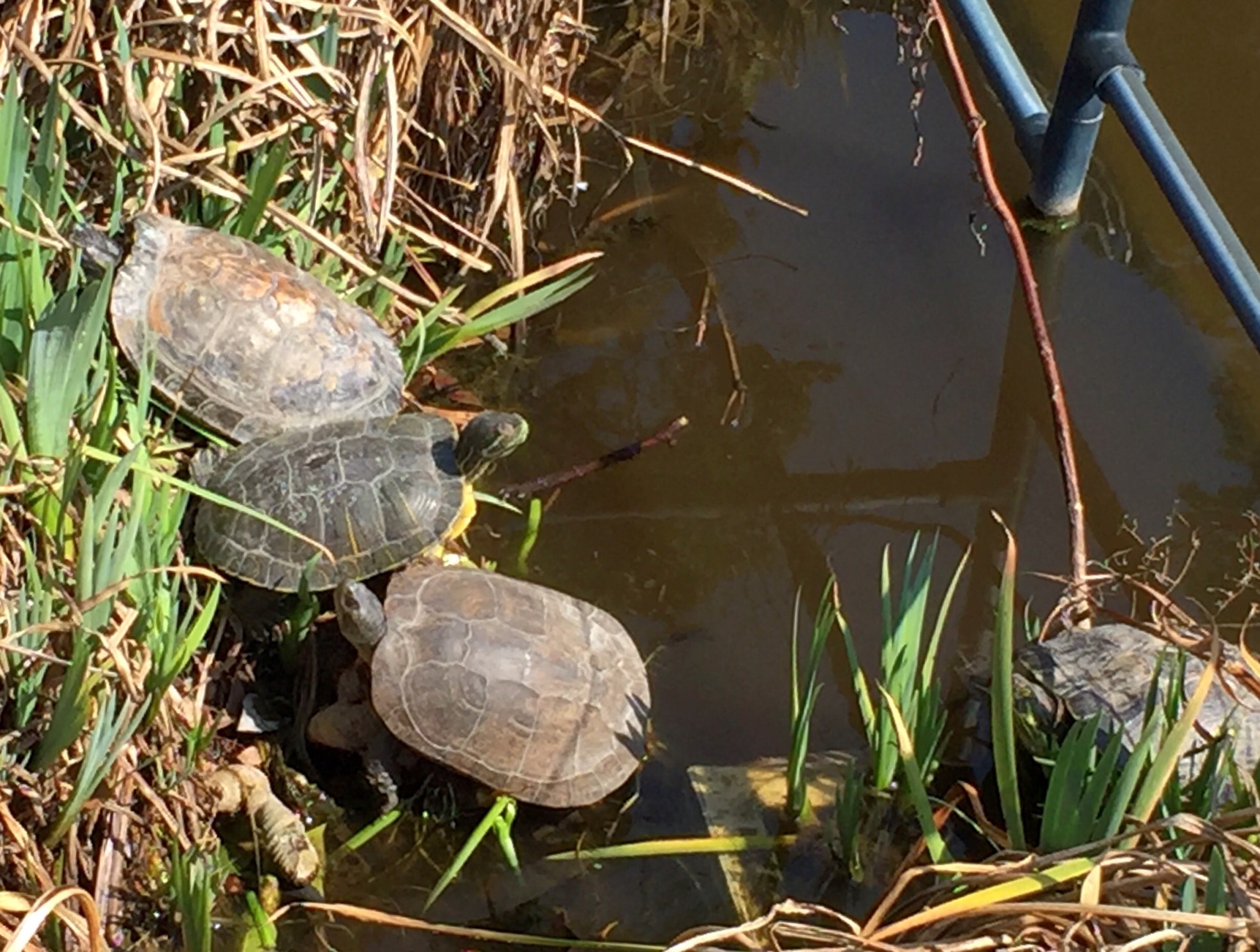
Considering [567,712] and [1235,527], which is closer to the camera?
[567,712]

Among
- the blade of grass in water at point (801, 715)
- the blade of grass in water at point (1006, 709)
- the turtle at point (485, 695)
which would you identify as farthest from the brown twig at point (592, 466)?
the blade of grass in water at point (1006, 709)

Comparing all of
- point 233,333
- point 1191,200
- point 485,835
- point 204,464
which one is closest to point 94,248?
point 233,333

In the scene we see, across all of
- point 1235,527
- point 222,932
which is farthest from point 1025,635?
point 222,932

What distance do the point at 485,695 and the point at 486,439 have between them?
426 millimetres

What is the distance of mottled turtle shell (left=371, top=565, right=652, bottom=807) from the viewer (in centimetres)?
200

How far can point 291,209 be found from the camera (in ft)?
8.21

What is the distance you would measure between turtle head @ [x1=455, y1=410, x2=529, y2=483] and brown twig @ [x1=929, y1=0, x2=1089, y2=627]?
0.94 m

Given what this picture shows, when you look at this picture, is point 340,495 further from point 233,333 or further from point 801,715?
point 801,715

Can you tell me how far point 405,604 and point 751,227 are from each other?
4.94 ft

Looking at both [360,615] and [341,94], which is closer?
[360,615]

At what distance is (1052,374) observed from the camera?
8.07ft

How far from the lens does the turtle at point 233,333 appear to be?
2.22 m

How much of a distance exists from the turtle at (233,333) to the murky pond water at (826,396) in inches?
16.3

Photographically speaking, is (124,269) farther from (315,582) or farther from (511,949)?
(511,949)
